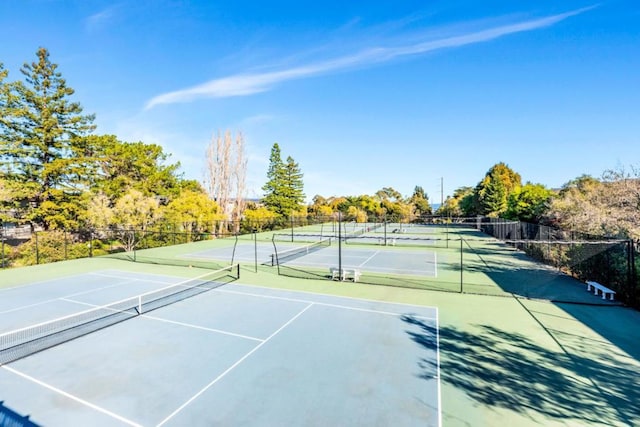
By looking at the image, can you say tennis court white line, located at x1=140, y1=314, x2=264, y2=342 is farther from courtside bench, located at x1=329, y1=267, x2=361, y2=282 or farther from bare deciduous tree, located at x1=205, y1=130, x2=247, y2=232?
bare deciduous tree, located at x1=205, y1=130, x2=247, y2=232

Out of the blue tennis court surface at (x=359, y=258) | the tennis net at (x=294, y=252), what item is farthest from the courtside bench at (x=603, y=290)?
the tennis net at (x=294, y=252)

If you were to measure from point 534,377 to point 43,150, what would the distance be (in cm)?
3163

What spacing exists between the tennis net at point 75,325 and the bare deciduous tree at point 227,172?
1098 inches

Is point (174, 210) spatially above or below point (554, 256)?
above

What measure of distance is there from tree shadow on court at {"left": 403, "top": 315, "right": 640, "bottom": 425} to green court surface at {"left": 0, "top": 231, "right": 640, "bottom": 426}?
0.08 feet

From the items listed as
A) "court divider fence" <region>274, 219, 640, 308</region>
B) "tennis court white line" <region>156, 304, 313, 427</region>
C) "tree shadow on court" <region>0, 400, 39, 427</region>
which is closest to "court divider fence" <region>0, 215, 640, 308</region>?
"court divider fence" <region>274, 219, 640, 308</region>

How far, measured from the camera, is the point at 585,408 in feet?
14.5

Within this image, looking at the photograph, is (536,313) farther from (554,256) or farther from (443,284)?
(554,256)

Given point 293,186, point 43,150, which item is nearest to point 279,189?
point 293,186

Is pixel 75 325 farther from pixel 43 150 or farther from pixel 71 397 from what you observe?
pixel 43 150

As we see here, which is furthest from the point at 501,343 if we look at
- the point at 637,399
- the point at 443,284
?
the point at 443,284

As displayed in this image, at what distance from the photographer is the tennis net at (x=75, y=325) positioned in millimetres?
6285

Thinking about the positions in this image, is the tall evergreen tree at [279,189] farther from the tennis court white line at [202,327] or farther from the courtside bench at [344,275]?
the tennis court white line at [202,327]

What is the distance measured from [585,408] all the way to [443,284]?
23.7ft
